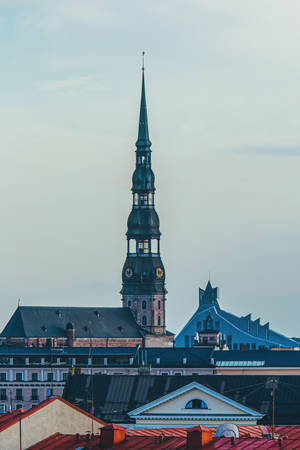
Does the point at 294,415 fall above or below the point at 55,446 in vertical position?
above

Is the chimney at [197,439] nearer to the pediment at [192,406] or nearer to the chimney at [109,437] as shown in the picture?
the chimney at [109,437]

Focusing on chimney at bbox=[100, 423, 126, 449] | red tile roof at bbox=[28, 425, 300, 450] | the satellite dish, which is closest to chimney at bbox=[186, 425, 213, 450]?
red tile roof at bbox=[28, 425, 300, 450]

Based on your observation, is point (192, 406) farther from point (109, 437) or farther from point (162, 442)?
point (109, 437)

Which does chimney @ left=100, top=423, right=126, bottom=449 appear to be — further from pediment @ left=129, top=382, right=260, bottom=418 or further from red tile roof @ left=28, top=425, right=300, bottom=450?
pediment @ left=129, top=382, right=260, bottom=418

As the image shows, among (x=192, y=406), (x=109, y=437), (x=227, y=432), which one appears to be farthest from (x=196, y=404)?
(x=109, y=437)

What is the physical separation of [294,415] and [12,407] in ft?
275

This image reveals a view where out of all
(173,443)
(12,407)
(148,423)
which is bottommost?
(173,443)

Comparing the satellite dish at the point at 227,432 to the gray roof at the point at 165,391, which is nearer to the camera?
the satellite dish at the point at 227,432

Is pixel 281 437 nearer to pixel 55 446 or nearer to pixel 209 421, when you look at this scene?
pixel 55 446

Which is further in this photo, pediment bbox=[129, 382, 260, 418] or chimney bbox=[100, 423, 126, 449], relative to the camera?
pediment bbox=[129, 382, 260, 418]

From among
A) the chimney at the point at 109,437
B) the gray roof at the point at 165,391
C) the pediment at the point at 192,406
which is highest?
the gray roof at the point at 165,391

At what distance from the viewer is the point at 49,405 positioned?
266 feet

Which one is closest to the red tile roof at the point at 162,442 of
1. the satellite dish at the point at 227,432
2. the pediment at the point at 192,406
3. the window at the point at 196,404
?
the satellite dish at the point at 227,432

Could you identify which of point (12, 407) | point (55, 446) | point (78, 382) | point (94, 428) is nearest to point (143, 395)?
point (78, 382)
